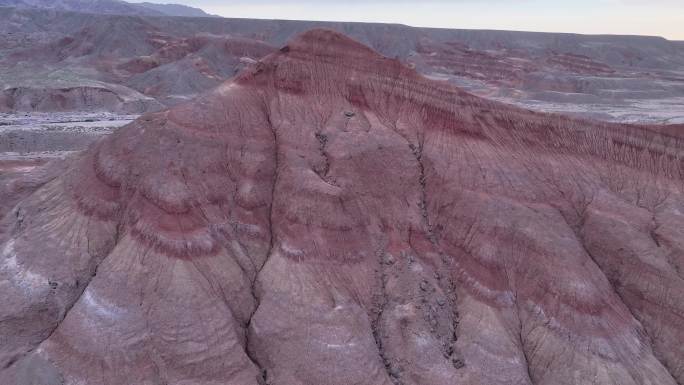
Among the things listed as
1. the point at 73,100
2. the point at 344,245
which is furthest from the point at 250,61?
the point at 344,245

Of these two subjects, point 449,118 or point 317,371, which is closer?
point 317,371

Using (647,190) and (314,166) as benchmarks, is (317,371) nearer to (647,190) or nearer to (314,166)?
(314,166)

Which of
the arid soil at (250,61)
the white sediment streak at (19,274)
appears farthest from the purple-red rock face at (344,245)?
the arid soil at (250,61)

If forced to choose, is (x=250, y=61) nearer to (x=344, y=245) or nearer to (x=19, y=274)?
(x=19, y=274)

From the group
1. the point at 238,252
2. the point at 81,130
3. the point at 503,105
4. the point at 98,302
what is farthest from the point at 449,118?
the point at 81,130

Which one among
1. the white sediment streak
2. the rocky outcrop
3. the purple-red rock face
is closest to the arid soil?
the rocky outcrop

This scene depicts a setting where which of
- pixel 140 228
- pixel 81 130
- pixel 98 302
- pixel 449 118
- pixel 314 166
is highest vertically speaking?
pixel 449 118

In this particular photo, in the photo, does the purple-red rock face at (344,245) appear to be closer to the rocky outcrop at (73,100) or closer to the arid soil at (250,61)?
the rocky outcrop at (73,100)

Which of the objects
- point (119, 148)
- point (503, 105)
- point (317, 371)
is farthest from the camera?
point (503, 105)
